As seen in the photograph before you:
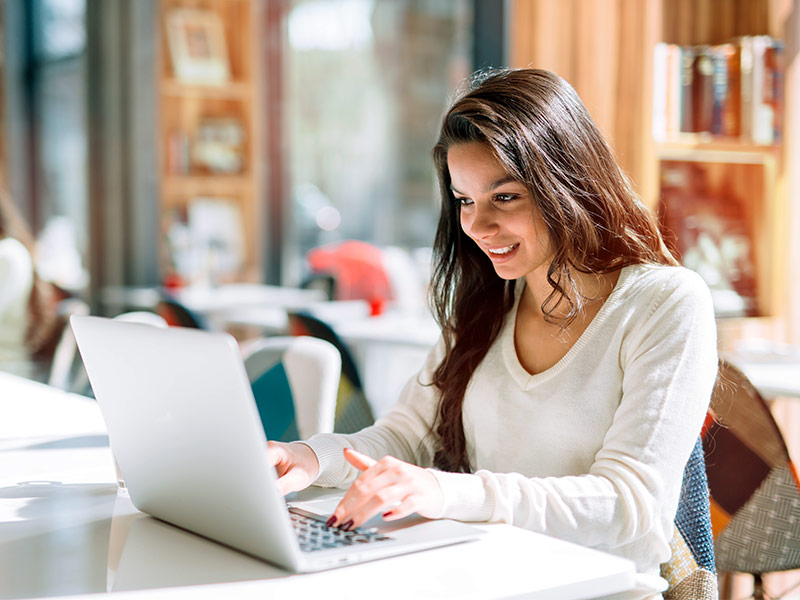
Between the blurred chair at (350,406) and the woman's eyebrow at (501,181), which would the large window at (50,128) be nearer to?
the blurred chair at (350,406)

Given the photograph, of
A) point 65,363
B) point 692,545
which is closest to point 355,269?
point 65,363

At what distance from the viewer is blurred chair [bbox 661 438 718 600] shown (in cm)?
146

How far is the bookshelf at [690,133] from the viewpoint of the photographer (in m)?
3.31

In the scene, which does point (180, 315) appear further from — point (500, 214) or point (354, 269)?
point (354, 269)

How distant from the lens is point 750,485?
1942mm

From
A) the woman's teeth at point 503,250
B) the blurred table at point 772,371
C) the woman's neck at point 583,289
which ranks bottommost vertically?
the blurred table at point 772,371

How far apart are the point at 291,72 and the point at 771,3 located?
12.3ft

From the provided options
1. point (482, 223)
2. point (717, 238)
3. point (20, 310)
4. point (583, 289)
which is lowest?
point (20, 310)

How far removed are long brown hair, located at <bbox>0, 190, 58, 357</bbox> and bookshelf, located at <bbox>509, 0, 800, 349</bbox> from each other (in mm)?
2202

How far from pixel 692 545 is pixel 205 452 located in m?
0.77

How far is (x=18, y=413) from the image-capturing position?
7.04 ft

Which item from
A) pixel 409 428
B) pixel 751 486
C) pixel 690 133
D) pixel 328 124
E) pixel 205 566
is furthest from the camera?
pixel 328 124

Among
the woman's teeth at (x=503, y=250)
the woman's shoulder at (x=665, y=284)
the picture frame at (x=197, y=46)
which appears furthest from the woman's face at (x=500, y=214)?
the picture frame at (x=197, y=46)

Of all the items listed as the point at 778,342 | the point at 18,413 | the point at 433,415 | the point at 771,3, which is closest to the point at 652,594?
the point at 433,415
